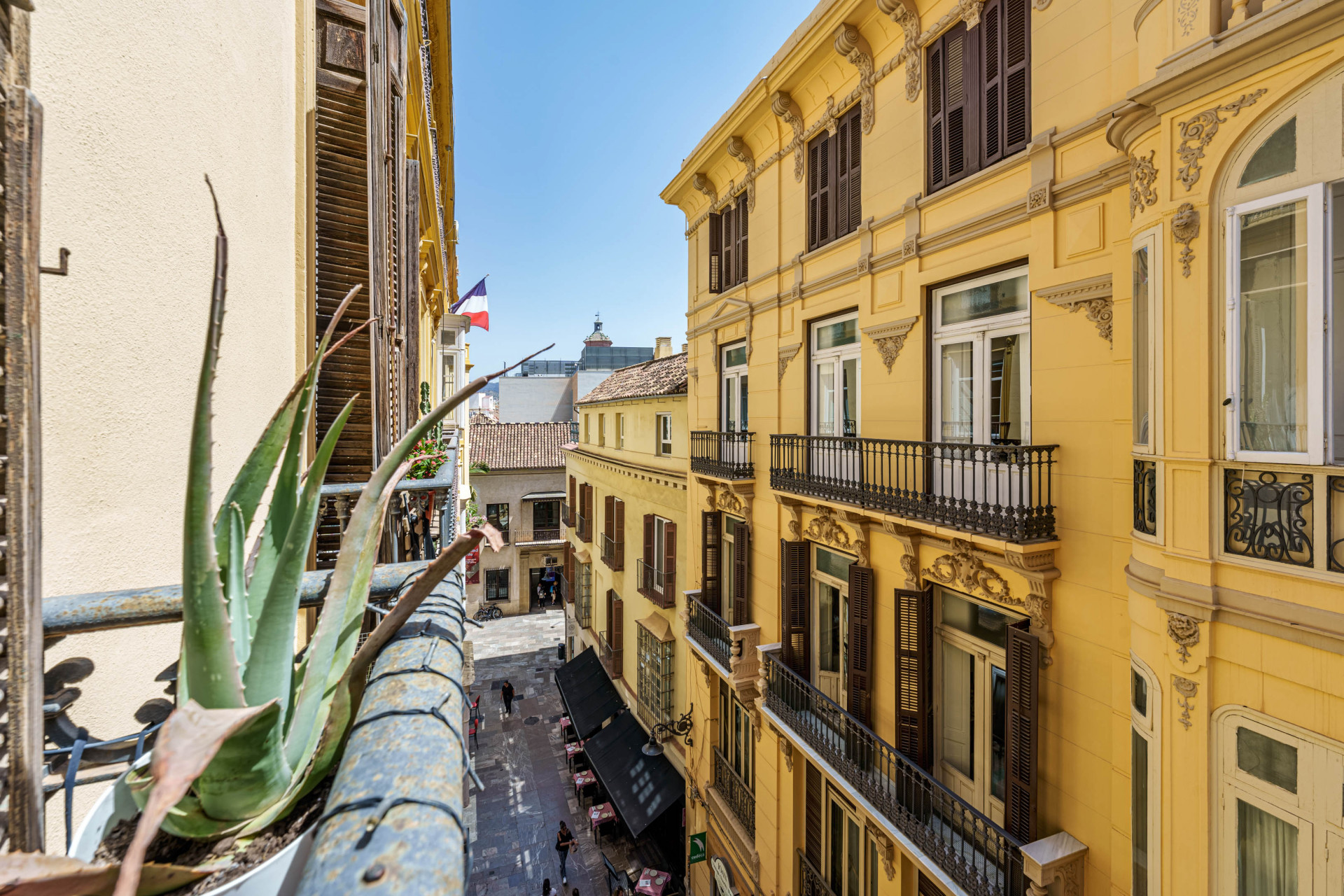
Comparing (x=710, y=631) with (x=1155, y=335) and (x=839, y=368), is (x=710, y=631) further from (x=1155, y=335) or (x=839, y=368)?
(x=1155, y=335)

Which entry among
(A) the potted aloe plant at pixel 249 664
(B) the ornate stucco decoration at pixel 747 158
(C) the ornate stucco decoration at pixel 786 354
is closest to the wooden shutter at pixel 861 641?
(C) the ornate stucco decoration at pixel 786 354

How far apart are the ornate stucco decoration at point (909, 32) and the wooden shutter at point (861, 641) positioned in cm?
640

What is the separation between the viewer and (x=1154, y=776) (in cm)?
456

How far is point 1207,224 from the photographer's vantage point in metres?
4.23

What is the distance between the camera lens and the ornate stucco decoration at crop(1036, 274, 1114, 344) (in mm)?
5570

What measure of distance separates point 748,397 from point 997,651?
6.41 meters

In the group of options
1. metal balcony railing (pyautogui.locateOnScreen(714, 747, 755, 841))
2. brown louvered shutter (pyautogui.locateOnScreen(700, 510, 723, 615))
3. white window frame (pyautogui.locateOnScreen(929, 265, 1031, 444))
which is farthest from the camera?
brown louvered shutter (pyautogui.locateOnScreen(700, 510, 723, 615))

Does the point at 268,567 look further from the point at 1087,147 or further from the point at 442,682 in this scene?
the point at 1087,147

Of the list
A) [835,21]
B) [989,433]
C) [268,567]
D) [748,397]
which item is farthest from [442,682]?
[748,397]

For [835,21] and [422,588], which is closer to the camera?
[422,588]

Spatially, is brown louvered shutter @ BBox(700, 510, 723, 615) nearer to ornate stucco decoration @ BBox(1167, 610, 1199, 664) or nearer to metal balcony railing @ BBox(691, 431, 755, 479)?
metal balcony railing @ BBox(691, 431, 755, 479)

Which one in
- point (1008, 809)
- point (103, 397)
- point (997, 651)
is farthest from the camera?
point (997, 651)

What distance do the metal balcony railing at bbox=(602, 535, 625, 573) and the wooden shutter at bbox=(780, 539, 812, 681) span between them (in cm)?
918

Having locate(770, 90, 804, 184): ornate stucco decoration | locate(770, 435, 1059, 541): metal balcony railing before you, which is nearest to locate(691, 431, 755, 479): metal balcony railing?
locate(770, 435, 1059, 541): metal balcony railing
